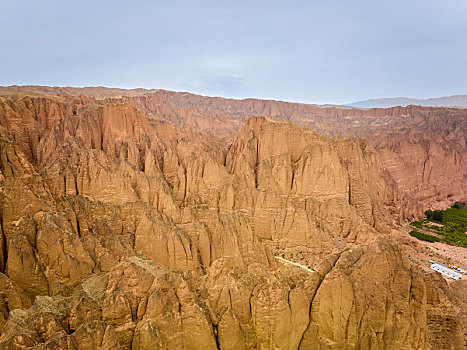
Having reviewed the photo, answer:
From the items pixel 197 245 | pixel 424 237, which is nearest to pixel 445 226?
pixel 424 237

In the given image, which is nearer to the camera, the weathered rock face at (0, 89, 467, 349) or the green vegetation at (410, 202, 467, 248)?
the weathered rock face at (0, 89, 467, 349)

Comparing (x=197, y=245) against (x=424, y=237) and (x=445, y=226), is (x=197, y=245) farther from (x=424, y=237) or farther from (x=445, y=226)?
(x=445, y=226)

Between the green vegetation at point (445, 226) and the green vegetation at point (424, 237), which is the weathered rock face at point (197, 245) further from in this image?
the green vegetation at point (445, 226)

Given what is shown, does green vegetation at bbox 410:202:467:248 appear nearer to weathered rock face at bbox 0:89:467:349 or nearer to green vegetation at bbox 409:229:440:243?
green vegetation at bbox 409:229:440:243

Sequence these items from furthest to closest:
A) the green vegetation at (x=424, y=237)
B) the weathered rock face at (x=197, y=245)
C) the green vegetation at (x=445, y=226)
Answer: the green vegetation at (x=445, y=226)
the green vegetation at (x=424, y=237)
the weathered rock face at (x=197, y=245)

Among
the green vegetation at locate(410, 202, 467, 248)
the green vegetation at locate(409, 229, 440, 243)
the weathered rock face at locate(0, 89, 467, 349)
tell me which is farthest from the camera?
the green vegetation at locate(410, 202, 467, 248)

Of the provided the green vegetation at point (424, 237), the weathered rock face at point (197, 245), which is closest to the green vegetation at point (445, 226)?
the green vegetation at point (424, 237)

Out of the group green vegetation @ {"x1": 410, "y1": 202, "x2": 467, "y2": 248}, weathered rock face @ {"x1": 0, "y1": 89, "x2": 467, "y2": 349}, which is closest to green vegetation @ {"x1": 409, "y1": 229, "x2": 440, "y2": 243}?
green vegetation @ {"x1": 410, "y1": 202, "x2": 467, "y2": 248}
